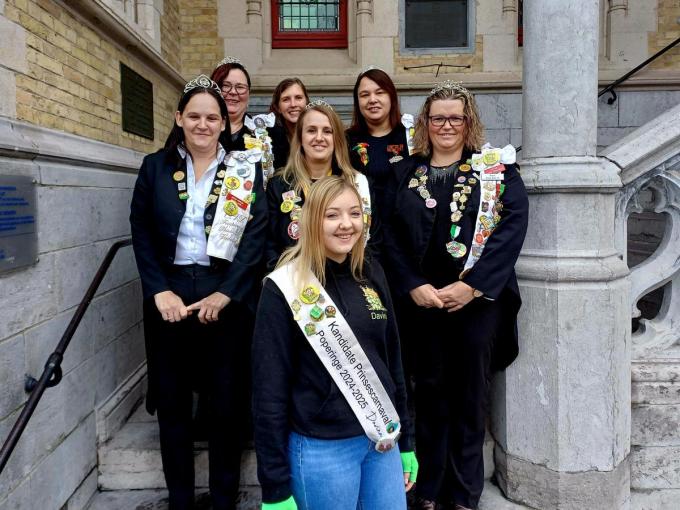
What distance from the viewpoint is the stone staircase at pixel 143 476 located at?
313cm

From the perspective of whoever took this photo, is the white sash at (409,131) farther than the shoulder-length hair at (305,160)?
Yes

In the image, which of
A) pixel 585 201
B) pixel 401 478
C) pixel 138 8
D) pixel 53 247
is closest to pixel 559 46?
pixel 585 201

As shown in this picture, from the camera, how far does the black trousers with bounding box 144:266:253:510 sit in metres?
2.72

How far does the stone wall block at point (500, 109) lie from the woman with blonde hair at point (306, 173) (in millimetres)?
4390

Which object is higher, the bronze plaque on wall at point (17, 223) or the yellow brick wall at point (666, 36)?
the yellow brick wall at point (666, 36)

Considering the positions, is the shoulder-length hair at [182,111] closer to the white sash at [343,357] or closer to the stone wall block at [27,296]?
the stone wall block at [27,296]

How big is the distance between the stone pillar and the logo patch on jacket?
1.30m

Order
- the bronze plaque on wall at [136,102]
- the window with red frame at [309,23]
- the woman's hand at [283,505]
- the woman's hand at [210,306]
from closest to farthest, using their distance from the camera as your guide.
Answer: the woman's hand at [283,505] < the woman's hand at [210,306] < the bronze plaque on wall at [136,102] < the window with red frame at [309,23]

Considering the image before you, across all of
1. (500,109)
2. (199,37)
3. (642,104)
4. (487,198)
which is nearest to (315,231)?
(487,198)

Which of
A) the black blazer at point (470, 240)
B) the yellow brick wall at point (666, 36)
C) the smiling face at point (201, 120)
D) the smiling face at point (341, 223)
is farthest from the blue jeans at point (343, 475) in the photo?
the yellow brick wall at point (666, 36)

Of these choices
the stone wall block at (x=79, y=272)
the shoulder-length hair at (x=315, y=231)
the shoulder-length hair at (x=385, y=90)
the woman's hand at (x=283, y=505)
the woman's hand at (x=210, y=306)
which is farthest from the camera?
the shoulder-length hair at (x=385, y=90)

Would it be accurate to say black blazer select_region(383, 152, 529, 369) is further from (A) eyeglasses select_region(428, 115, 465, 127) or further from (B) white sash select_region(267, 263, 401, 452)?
(B) white sash select_region(267, 263, 401, 452)

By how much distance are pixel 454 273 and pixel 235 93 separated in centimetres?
174

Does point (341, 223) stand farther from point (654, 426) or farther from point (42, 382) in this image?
point (654, 426)
